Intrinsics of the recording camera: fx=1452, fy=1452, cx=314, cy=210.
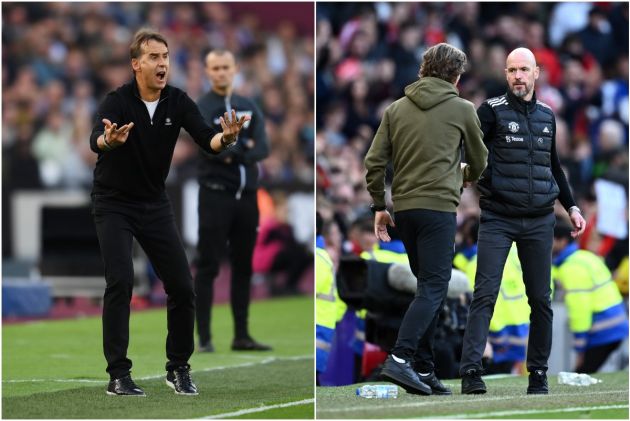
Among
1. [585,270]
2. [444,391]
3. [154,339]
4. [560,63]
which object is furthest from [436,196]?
[560,63]

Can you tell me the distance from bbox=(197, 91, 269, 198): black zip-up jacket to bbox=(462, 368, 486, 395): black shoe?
10.9 ft

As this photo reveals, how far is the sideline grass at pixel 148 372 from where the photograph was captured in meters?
7.04

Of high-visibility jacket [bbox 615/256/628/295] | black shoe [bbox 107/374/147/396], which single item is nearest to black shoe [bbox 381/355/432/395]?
black shoe [bbox 107/374/147/396]

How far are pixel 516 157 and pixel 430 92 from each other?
0.67 metres

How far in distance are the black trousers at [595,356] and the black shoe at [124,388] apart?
457 centimetres

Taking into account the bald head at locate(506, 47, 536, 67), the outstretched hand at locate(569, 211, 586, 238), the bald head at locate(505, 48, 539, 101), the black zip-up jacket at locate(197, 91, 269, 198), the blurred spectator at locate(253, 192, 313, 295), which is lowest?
the blurred spectator at locate(253, 192, 313, 295)

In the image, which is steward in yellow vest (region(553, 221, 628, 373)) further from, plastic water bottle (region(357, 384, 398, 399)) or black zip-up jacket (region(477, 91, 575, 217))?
plastic water bottle (region(357, 384, 398, 399))

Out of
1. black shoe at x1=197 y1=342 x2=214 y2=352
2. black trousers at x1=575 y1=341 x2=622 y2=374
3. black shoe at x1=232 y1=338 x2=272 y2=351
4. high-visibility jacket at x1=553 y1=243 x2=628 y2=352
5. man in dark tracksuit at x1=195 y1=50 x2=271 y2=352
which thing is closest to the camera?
black shoe at x1=197 y1=342 x2=214 y2=352

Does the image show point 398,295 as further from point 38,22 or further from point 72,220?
point 38,22

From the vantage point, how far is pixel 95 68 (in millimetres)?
24391

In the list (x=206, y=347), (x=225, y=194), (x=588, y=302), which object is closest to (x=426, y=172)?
(x=225, y=194)

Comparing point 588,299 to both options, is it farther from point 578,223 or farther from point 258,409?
point 258,409

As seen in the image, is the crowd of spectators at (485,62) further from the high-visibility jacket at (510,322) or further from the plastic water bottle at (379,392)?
the plastic water bottle at (379,392)

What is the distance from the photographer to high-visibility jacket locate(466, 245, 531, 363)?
10.3 metres
